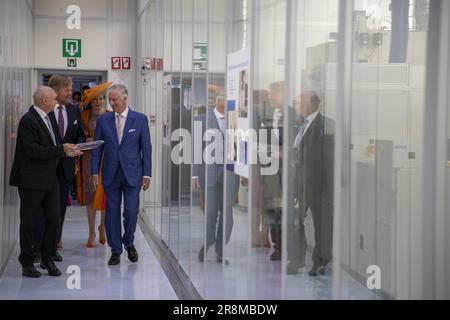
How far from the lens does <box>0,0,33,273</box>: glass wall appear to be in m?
6.70

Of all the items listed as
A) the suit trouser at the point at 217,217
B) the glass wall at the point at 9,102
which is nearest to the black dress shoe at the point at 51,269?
the glass wall at the point at 9,102

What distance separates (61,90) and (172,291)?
2594mm

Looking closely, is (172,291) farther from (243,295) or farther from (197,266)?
(243,295)

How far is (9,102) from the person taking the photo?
7.26m

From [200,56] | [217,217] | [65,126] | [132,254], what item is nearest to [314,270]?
[217,217]

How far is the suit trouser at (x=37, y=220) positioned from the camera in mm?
6441

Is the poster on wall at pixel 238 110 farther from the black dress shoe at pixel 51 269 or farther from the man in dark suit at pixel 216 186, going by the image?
the black dress shoe at pixel 51 269

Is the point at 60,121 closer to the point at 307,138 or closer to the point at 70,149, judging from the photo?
the point at 70,149

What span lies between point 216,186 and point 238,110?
0.94m

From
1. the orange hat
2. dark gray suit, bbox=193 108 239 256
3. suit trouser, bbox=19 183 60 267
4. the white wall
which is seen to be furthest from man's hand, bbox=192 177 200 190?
the white wall

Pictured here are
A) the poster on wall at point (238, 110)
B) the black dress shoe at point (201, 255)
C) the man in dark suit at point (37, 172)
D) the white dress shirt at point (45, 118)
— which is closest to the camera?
the poster on wall at point (238, 110)

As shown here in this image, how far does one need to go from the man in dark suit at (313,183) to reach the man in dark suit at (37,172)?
3252 mm

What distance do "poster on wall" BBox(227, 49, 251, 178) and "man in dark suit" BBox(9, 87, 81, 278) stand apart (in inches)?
84.6
